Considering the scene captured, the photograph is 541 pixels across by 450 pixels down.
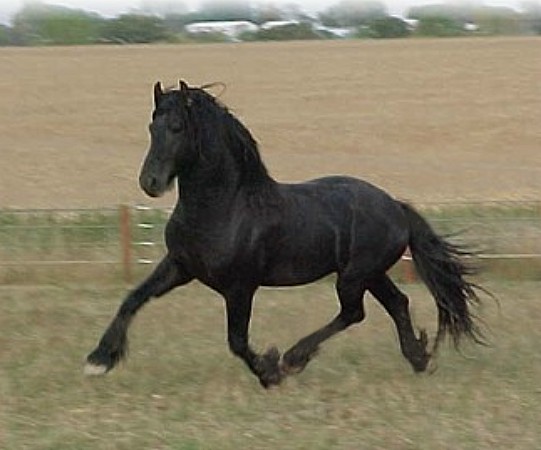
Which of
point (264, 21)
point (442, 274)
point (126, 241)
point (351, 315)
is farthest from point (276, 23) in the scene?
point (351, 315)

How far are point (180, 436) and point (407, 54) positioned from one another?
4162 cm

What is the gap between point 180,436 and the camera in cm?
583

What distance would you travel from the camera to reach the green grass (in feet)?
19.2

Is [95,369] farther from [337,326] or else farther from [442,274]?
[442,274]

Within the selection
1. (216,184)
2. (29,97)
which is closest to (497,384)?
(216,184)

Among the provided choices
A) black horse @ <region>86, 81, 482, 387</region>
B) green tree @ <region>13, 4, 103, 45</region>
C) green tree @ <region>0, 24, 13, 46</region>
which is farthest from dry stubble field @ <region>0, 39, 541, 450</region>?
green tree @ <region>13, 4, 103, 45</region>

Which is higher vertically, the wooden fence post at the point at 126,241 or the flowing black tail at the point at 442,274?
the flowing black tail at the point at 442,274

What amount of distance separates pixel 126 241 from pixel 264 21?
195 ft

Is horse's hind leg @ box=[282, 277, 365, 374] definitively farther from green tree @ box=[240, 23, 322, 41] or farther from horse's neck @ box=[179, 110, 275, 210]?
green tree @ box=[240, 23, 322, 41]

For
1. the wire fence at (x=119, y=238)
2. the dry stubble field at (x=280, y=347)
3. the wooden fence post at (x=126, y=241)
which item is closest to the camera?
the dry stubble field at (x=280, y=347)

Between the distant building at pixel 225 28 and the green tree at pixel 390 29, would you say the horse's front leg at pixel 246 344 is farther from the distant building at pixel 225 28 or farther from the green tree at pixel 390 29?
the green tree at pixel 390 29

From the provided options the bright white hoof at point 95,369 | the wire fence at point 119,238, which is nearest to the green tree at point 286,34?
the wire fence at point 119,238

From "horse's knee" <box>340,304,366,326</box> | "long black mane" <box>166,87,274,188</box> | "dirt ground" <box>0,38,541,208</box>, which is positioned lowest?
"dirt ground" <box>0,38,541,208</box>

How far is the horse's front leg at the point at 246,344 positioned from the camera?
6.76 m
